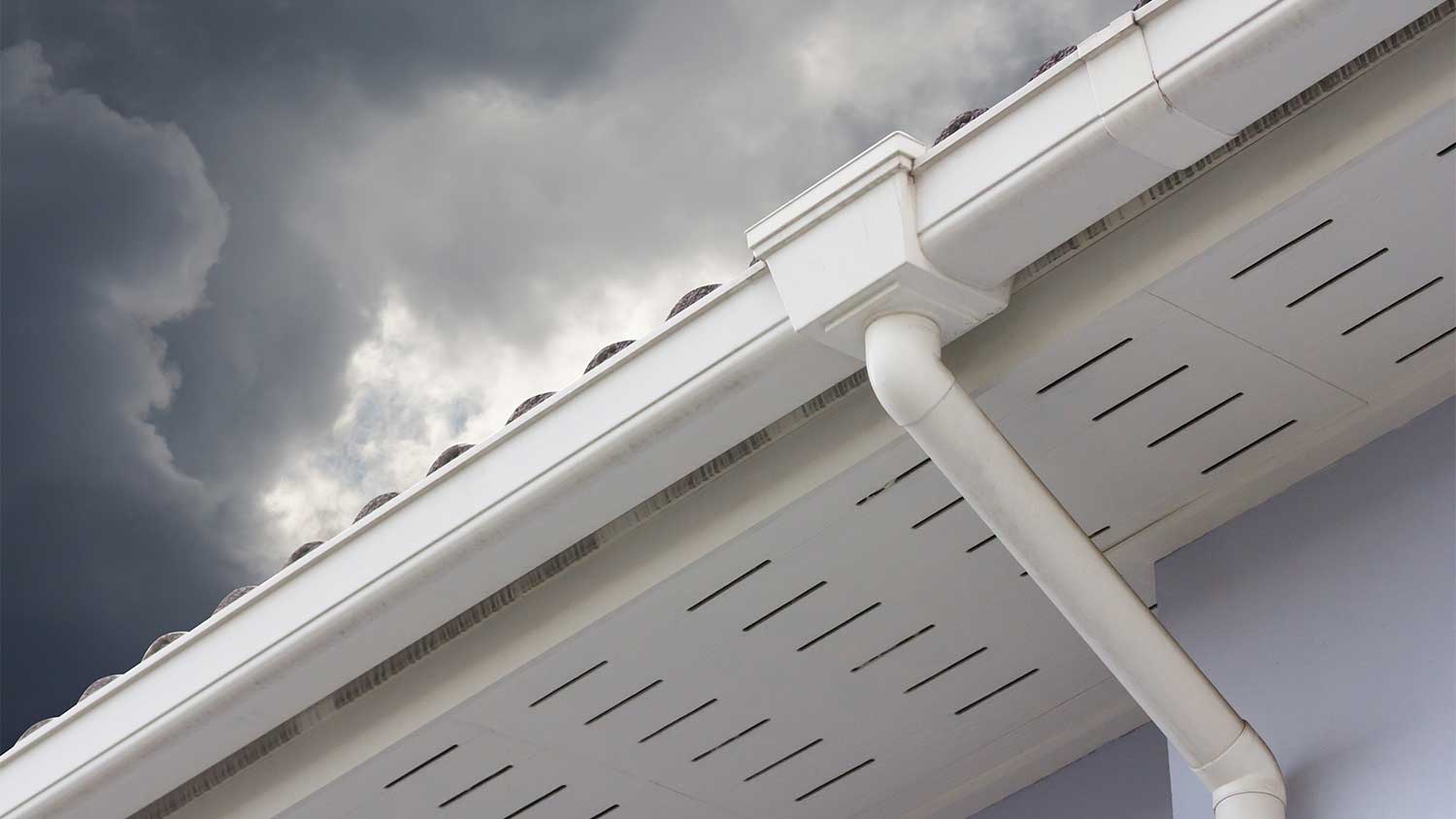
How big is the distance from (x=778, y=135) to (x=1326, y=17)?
7.23m

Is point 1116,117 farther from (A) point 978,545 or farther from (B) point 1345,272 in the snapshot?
(A) point 978,545

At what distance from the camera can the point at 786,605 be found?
2.81 metres

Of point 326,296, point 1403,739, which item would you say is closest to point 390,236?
point 326,296

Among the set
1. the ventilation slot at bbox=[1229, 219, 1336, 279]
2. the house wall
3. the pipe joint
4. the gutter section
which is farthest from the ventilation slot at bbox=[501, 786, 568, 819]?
the ventilation slot at bbox=[1229, 219, 1336, 279]

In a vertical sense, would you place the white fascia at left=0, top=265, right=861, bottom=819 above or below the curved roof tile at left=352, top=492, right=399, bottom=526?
below

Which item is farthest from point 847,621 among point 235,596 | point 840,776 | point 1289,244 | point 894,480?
point 235,596

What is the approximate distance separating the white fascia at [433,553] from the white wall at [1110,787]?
49.4 inches

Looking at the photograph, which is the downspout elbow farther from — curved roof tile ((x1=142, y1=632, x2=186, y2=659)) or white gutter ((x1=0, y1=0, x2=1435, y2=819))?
curved roof tile ((x1=142, y1=632, x2=186, y2=659))

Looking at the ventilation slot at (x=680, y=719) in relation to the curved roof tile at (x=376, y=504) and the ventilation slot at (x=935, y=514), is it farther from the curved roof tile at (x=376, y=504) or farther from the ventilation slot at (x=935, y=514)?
the curved roof tile at (x=376, y=504)

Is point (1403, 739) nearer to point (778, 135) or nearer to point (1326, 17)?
point (1326, 17)

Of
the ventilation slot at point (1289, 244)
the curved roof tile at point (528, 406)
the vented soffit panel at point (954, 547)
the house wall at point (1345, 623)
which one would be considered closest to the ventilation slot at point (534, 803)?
the vented soffit panel at point (954, 547)

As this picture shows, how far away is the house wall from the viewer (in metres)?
2.38

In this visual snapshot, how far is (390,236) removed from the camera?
9039 millimetres

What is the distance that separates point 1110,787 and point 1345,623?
2.65 ft
